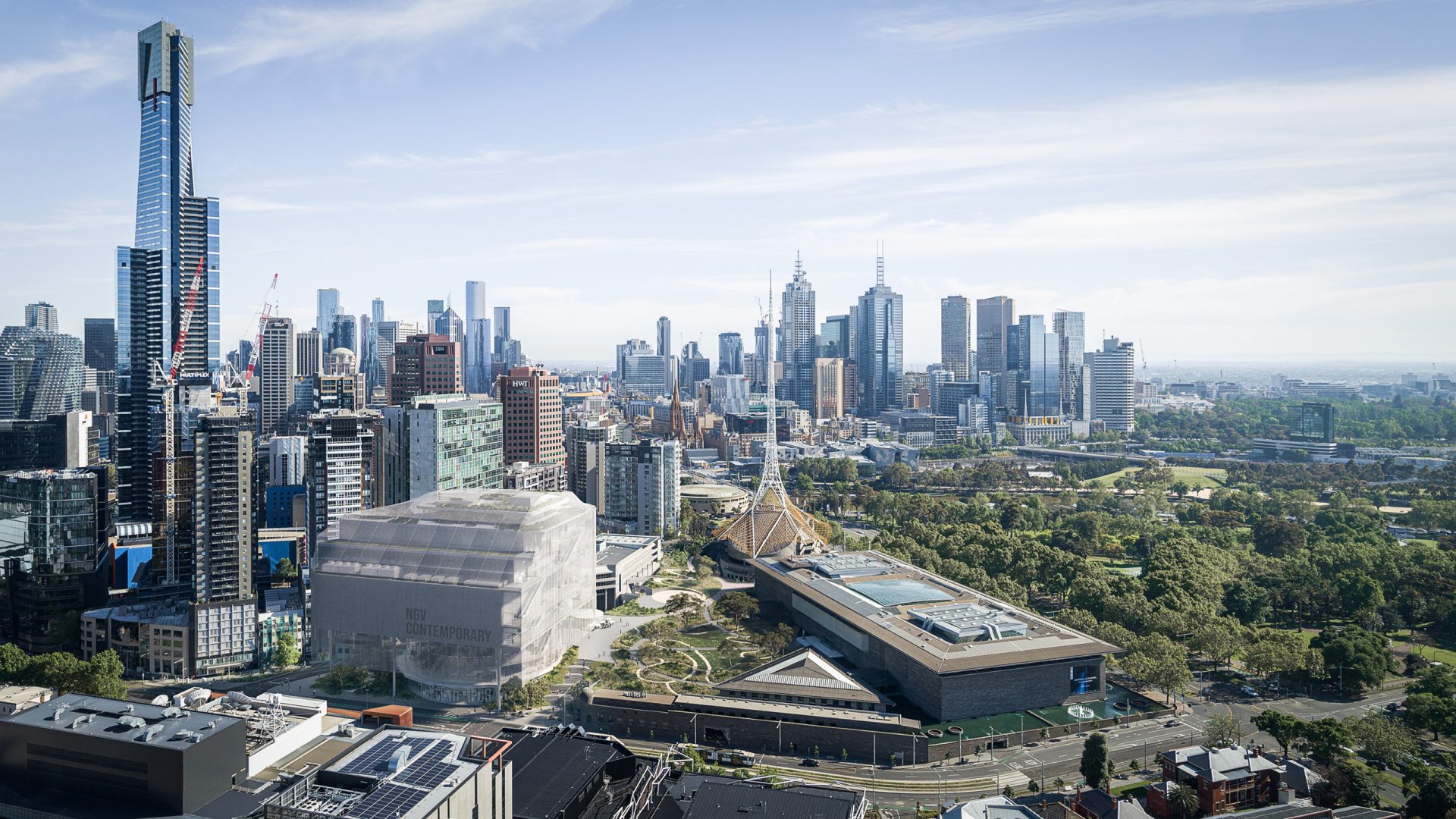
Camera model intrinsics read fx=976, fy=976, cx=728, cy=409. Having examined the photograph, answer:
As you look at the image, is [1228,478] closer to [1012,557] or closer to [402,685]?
[1012,557]

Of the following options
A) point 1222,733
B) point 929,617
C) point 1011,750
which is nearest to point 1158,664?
point 1222,733

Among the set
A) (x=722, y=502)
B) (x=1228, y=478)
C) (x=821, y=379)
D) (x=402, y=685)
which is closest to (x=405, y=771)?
(x=402, y=685)

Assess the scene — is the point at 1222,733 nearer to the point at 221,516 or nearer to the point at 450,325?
the point at 221,516

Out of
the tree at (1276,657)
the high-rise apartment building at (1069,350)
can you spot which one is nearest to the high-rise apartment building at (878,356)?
the high-rise apartment building at (1069,350)

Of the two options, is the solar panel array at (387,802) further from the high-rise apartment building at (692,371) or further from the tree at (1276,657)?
the high-rise apartment building at (692,371)

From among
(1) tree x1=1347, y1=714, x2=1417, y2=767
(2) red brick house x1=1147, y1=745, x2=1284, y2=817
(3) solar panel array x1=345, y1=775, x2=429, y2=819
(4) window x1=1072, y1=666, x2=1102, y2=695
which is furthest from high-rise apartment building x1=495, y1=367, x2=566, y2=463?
(1) tree x1=1347, y1=714, x2=1417, y2=767

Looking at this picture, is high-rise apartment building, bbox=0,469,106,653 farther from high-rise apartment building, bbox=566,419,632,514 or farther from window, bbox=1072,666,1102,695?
window, bbox=1072,666,1102,695
